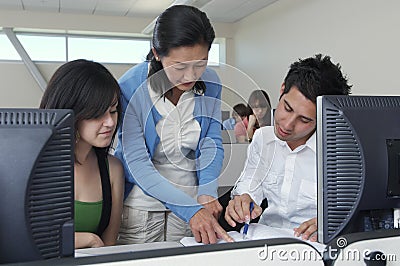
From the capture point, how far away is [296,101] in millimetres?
1380

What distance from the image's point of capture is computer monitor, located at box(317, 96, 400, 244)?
0.86 m

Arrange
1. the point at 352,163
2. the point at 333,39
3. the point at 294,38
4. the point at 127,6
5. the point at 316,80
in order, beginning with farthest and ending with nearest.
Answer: the point at 127,6 < the point at 294,38 < the point at 333,39 < the point at 316,80 < the point at 352,163

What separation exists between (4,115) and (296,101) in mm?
870

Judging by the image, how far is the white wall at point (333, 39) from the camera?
4.19 metres

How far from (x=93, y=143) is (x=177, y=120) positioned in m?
0.22

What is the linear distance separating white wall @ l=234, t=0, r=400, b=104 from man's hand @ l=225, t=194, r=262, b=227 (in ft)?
5.71

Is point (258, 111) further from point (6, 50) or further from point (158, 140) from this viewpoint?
point (6, 50)

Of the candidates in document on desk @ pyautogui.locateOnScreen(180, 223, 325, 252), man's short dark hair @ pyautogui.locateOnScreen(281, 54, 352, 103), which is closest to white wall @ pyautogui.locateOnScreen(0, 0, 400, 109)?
man's short dark hair @ pyautogui.locateOnScreen(281, 54, 352, 103)

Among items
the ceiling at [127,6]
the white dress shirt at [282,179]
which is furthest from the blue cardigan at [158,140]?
the ceiling at [127,6]

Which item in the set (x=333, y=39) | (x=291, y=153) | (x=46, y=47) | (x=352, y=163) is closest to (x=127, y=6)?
(x=46, y=47)

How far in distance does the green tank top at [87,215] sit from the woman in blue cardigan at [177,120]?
0.13 meters

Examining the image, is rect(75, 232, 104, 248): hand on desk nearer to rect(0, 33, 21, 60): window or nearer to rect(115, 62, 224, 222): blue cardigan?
rect(115, 62, 224, 222): blue cardigan

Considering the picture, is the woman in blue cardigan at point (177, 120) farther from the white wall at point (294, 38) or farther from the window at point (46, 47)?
the window at point (46, 47)

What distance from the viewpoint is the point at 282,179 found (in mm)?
1458
